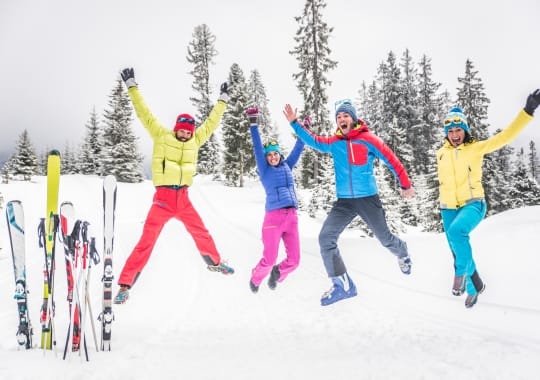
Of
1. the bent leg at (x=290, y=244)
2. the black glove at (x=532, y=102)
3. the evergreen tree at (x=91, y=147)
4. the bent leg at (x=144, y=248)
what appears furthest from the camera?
the evergreen tree at (x=91, y=147)

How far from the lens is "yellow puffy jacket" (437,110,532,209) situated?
15.2ft

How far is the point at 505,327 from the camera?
4035 millimetres

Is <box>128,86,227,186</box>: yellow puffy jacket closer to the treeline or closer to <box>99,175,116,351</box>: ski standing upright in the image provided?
<box>99,175,116,351</box>: ski standing upright

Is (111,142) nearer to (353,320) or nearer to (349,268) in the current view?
(349,268)

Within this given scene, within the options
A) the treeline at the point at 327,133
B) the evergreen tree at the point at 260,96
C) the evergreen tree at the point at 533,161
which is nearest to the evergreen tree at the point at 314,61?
the treeline at the point at 327,133

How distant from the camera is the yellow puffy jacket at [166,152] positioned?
16.4ft

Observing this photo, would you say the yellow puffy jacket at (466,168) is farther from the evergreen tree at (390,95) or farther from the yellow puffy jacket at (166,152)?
the evergreen tree at (390,95)

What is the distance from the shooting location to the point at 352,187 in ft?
16.5

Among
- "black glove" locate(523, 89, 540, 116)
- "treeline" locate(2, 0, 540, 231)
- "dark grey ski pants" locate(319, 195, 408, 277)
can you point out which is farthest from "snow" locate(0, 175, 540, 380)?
"treeline" locate(2, 0, 540, 231)

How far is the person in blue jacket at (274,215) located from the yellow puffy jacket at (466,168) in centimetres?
231

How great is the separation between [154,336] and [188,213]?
1779 mm

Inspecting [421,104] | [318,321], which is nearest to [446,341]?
[318,321]

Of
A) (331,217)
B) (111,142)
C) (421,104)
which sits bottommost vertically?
(331,217)

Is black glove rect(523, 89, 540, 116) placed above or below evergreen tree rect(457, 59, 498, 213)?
below
